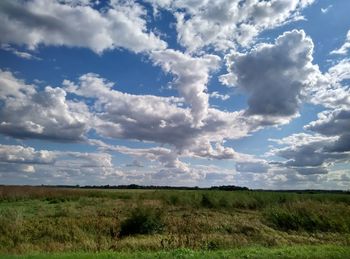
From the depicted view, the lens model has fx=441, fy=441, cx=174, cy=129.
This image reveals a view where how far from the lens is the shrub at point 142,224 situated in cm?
2411

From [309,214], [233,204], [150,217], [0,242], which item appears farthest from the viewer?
[233,204]

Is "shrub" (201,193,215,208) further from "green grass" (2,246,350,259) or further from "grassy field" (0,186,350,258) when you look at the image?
"green grass" (2,246,350,259)

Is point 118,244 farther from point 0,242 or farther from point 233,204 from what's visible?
point 233,204

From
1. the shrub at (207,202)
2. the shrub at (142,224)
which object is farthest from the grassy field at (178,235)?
the shrub at (207,202)

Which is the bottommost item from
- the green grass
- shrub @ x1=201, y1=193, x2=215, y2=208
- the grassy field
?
the green grass

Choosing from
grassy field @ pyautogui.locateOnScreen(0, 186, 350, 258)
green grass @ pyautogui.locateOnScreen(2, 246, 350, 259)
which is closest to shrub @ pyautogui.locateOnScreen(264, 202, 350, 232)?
grassy field @ pyautogui.locateOnScreen(0, 186, 350, 258)

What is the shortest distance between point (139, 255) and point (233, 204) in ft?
124

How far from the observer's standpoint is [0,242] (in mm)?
20641

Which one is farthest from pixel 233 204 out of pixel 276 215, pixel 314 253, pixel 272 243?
pixel 314 253

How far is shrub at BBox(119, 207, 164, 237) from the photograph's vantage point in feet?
79.1

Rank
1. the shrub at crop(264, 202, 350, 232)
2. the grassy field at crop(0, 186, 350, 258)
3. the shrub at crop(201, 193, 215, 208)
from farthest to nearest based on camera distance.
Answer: the shrub at crop(201, 193, 215, 208)
the shrub at crop(264, 202, 350, 232)
the grassy field at crop(0, 186, 350, 258)

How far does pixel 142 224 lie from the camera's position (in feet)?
79.8

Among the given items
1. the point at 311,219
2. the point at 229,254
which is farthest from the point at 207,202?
the point at 229,254

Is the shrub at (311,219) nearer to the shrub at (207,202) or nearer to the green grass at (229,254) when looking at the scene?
the green grass at (229,254)
